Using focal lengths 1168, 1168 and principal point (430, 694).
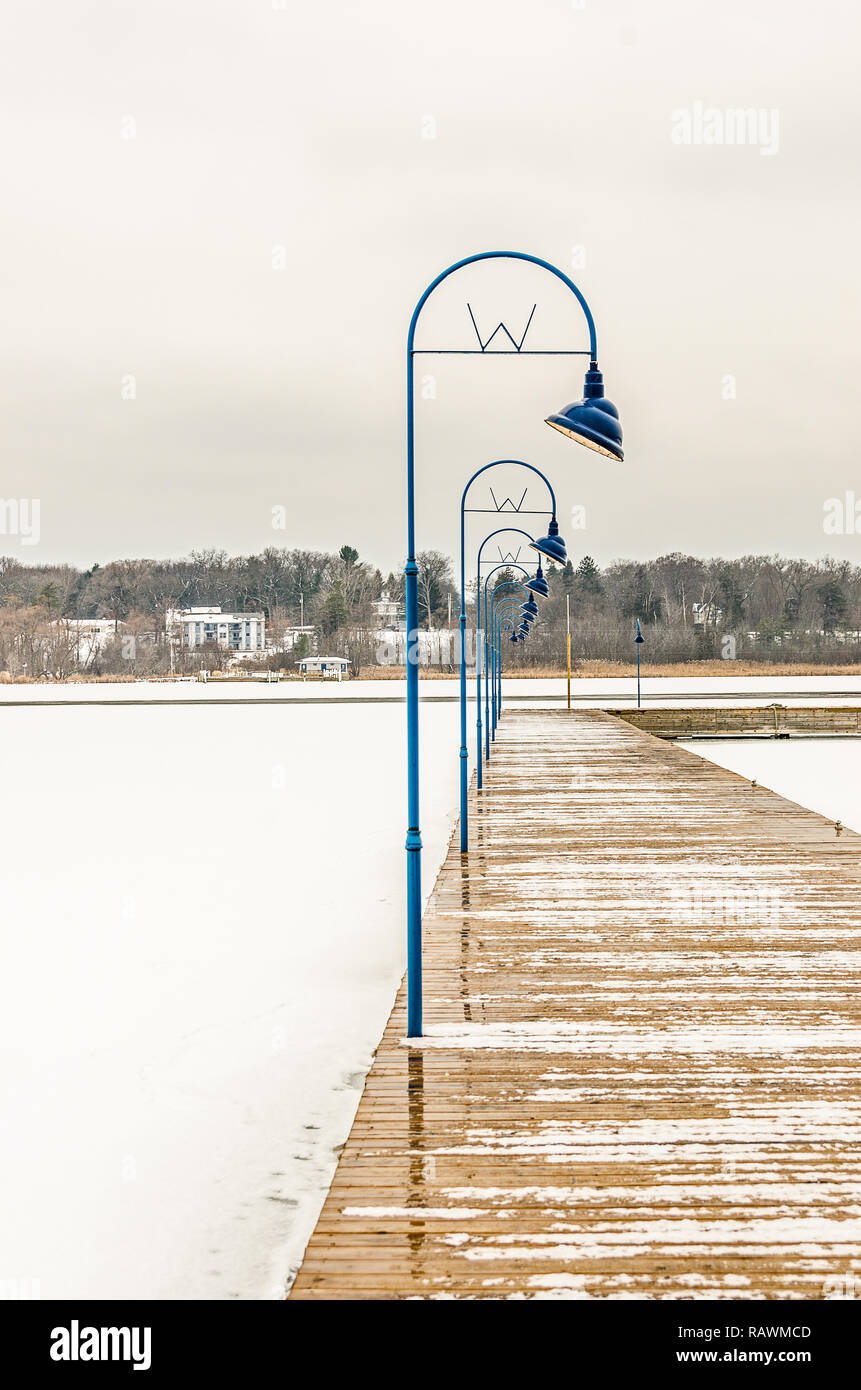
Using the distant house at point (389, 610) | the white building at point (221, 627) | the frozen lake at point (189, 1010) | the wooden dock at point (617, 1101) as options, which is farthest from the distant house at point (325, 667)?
the wooden dock at point (617, 1101)

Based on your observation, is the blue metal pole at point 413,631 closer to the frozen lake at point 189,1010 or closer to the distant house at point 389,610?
the frozen lake at point 189,1010

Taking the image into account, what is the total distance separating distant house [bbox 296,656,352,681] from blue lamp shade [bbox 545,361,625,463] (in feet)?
217

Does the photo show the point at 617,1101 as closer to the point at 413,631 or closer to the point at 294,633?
the point at 413,631

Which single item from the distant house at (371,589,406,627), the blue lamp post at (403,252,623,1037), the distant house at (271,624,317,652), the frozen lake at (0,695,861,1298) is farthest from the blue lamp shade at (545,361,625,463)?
the distant house at (371,589,406,627)

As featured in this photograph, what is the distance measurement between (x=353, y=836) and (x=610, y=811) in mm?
3789

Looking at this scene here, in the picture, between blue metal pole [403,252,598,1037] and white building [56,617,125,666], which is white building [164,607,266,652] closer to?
white building [56,617,125,666]

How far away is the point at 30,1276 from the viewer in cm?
475

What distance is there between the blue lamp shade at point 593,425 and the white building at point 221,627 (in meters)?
92.3

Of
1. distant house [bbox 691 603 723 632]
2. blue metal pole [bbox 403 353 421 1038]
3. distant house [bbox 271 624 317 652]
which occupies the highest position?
distant house [bbox 691 603 723 632]

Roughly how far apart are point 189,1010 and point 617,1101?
4.39m

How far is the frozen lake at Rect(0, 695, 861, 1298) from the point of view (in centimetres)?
512
